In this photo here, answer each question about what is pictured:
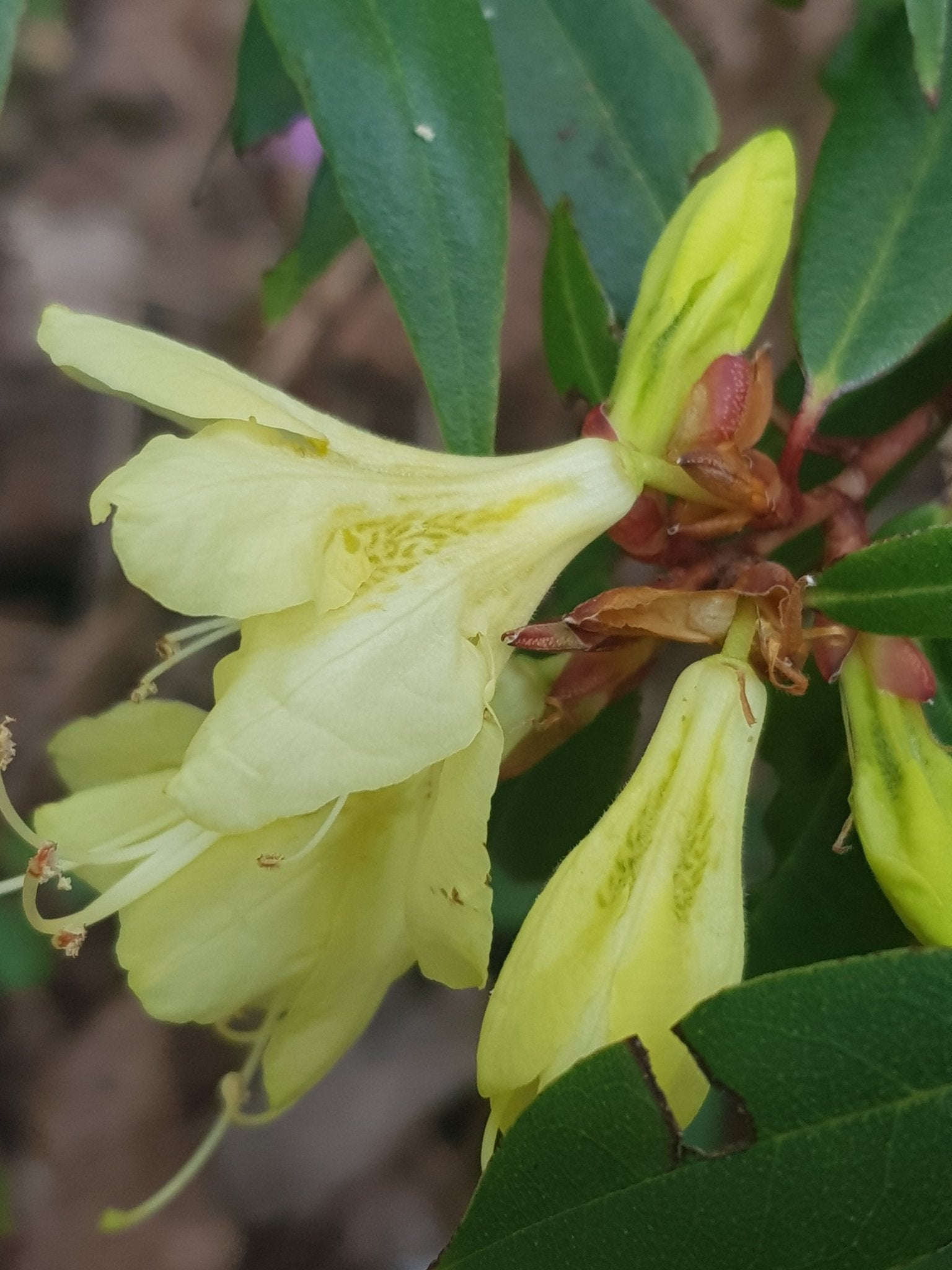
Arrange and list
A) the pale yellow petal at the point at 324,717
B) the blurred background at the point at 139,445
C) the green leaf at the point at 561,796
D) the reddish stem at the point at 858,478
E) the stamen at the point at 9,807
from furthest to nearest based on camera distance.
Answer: the blurred background at the point at 139,445 < the green leaf at the point at 561,796 < the reddish stem at the point at 858,478 < the stamen at the point at 9,807 < the pale yellow petal at the point at 324,717

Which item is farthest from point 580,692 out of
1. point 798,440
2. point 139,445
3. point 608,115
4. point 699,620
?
Answer: point 139,445

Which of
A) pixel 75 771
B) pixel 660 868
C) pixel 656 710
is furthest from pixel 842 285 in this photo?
pixel 656 710

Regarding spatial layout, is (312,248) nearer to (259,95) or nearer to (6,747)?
(259,95)

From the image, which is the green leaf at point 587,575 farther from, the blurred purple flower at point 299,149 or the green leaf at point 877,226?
the blurred purple flower at point 299,149

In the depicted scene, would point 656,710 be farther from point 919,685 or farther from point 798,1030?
point 798,1030

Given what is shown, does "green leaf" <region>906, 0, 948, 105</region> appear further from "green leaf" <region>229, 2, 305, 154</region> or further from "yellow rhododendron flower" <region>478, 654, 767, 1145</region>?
"green leaf" <region>229, 2, 305, 154</region>

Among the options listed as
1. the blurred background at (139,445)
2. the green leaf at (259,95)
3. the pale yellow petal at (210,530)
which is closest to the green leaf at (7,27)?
the pale yellow petal at (210,530)

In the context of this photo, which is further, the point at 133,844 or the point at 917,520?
the point at 917,520
